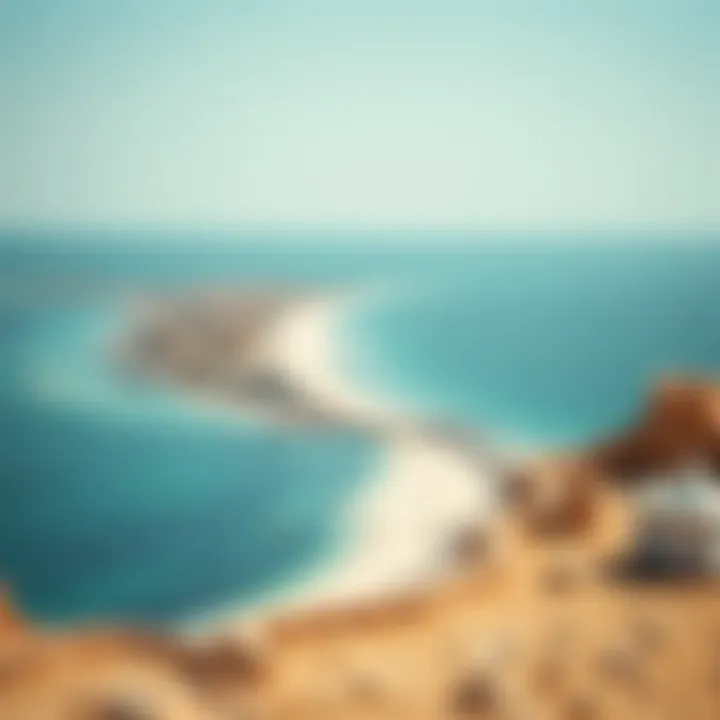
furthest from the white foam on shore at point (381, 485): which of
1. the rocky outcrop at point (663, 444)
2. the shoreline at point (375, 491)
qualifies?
the rocky outcrop at point (663, 444)

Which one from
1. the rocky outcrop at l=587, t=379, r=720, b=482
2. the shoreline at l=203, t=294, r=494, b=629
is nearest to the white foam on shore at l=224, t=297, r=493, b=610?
the shoreline at l=203, t=294, r=494, b=629

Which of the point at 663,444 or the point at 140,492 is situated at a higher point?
the point at 663,444

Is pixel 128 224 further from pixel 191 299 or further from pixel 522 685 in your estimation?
pixel 522 685

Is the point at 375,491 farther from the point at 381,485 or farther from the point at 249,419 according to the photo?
the point at 249,419

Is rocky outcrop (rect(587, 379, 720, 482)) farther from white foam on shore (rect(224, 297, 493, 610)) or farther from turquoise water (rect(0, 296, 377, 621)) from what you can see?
turquoise water (rect(0, 296, 377, 621))

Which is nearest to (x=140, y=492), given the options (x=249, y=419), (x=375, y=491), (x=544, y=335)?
(x=249, y=419)

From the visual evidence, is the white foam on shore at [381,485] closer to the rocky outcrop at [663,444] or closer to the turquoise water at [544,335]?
the turquoise water at [544,335]
